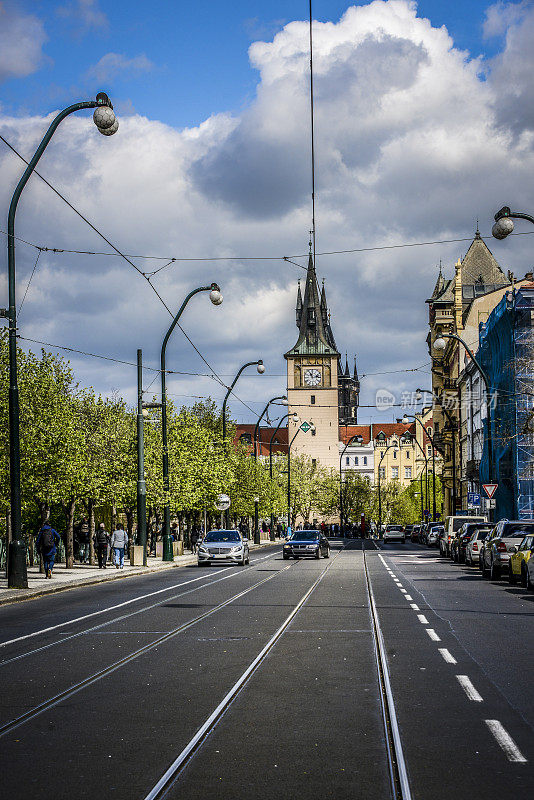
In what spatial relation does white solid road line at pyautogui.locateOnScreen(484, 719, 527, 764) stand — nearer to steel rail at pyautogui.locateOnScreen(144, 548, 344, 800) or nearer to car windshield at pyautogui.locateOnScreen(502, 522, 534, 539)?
steel rail at pyautogui.locateOnScreen(144, 548, 344, 800)

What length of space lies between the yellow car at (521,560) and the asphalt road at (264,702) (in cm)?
654

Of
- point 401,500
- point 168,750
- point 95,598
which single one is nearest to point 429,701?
point 168,750

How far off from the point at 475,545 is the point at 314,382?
412 feet

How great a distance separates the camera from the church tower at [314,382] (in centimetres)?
16125

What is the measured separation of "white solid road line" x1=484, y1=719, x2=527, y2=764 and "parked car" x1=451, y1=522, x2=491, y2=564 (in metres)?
33.1

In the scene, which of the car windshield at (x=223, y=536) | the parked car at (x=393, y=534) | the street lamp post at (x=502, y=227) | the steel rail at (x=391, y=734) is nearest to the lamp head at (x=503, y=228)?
the street lamp post at (x=502, y=227)

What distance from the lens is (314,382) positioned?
545 ft

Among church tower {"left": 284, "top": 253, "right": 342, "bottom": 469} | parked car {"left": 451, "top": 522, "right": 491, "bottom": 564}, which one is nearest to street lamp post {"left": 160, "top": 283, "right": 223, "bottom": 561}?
parked car {"left": 451, "top": 522, "right": 491, "bottom": 564}

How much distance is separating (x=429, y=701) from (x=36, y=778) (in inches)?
168

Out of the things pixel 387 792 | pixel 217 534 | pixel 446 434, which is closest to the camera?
pixel 387 792

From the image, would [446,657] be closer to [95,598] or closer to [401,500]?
[95,598]

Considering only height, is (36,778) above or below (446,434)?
below

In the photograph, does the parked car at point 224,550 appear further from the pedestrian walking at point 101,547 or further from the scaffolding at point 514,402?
the scaffolding at point 514,402

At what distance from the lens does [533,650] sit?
45.9 feet
